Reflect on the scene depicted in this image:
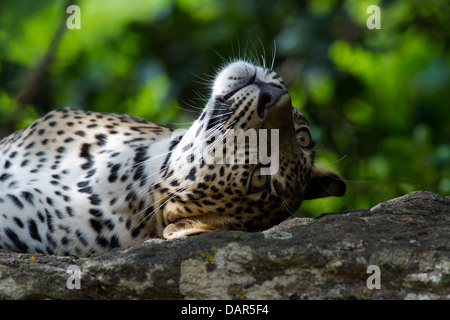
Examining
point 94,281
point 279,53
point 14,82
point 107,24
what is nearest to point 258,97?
point 94,281

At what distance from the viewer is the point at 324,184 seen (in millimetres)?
6398

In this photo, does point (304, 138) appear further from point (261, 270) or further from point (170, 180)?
point (261, 270)

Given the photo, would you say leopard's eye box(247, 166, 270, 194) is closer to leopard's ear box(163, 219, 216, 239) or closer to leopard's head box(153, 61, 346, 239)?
leopard's head box(153, 61, 346, 239)

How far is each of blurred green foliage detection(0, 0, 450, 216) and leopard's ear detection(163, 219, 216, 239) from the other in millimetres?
4759

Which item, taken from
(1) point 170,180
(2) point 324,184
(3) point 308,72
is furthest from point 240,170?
(3) point 308,72

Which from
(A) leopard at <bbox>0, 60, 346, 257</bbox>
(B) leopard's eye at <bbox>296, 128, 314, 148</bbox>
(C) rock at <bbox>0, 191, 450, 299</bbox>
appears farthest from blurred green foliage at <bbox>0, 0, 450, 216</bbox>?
(C) rock at <bbox>0, 191, 450, 299</bbox>

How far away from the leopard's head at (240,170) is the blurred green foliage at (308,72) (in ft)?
14.8

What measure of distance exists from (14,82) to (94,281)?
606 centimetres

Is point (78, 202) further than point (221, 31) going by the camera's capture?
No

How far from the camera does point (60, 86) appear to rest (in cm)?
1177

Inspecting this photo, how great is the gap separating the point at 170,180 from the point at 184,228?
0.48 m

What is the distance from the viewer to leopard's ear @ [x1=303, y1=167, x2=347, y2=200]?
20.5 feet

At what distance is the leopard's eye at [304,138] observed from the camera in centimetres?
619
